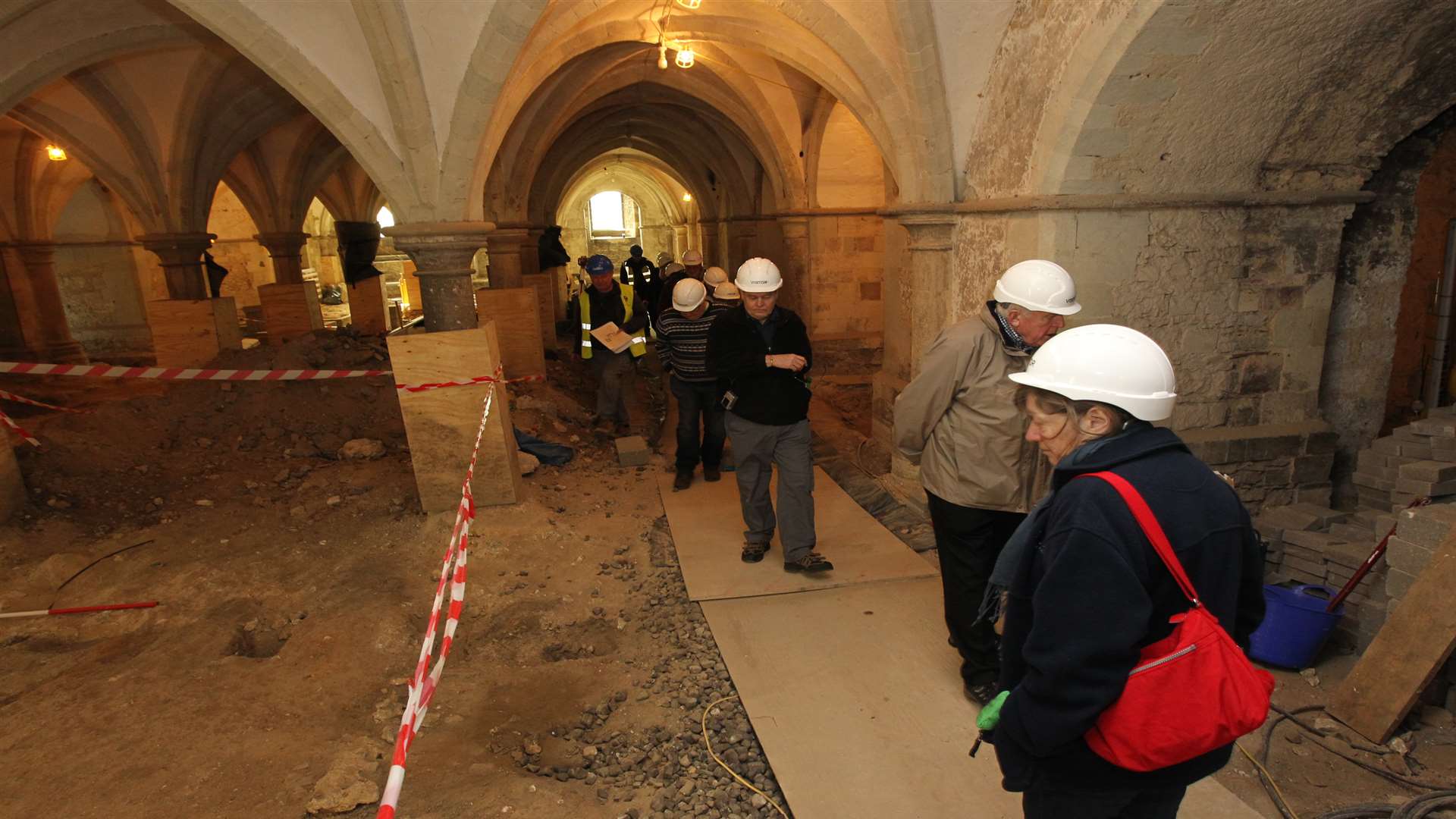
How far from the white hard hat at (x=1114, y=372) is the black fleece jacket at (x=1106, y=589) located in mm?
72

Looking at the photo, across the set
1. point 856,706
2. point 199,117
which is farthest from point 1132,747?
point 199,117

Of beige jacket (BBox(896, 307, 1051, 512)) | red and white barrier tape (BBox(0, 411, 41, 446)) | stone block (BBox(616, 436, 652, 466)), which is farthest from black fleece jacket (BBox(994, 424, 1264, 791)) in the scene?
red and white barrier tape (BBox(0, 411, 41, 446))

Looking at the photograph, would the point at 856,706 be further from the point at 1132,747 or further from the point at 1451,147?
the point at 1451,147

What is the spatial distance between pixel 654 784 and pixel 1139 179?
402 centimetres

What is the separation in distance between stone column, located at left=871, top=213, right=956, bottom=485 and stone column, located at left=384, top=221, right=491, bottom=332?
310cm

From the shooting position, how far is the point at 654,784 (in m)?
2.84

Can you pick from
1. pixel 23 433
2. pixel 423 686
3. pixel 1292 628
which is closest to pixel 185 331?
pixel 23 433

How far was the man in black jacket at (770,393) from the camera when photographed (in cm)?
414

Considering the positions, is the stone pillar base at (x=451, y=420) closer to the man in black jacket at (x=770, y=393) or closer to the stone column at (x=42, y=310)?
the man in black jacket at (x=770, y=393)

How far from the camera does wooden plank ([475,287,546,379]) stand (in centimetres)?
922

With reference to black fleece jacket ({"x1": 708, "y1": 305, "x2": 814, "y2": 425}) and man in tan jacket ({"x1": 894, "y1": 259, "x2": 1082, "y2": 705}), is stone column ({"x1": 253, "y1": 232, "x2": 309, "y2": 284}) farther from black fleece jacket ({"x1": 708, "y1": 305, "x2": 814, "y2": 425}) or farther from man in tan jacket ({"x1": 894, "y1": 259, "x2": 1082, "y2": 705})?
man in tan jacket ({"x1": 894, "y1": 259, "x2": 1082, "y2": 705})

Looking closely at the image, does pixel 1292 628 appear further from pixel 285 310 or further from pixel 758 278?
pixel 285 310

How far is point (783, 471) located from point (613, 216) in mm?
31575

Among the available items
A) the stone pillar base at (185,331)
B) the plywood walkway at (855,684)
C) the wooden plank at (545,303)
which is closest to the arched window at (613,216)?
the wooden plank at (545,303)
